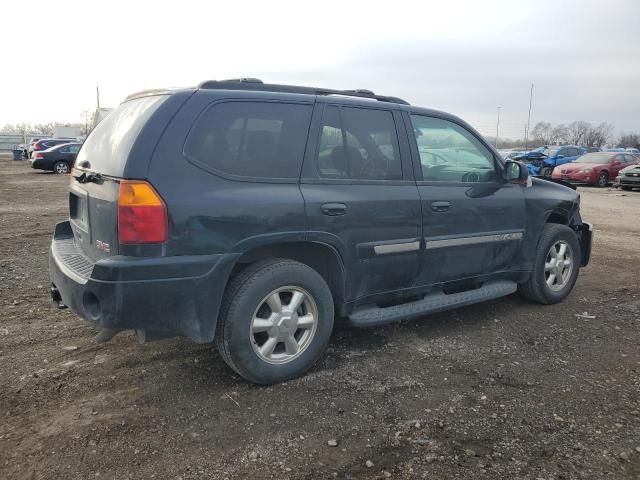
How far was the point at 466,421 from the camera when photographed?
3.06 meters

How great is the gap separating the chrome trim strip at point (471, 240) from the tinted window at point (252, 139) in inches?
A: 51.3

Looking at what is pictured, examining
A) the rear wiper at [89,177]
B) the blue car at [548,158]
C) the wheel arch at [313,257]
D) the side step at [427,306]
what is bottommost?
the side step at [427,306]

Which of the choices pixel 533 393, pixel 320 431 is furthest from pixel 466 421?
pixel 320 431

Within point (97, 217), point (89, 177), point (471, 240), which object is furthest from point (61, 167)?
point (471, 240)

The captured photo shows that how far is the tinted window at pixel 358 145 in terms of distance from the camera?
366 centimetres

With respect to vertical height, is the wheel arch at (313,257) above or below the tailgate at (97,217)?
below

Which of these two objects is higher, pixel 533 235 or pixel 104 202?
pixel 104 202

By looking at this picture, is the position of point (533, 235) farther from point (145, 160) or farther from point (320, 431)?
point (145, 160)

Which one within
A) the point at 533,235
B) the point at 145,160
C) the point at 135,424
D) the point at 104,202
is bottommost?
the point at 135,424

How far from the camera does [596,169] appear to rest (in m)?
21.7

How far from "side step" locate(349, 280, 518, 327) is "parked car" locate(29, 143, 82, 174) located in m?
24.0

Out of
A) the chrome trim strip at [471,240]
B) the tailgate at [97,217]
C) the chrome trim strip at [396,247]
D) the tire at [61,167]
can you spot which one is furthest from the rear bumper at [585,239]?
the tire at [61,167]

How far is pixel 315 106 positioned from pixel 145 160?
49.9 inches

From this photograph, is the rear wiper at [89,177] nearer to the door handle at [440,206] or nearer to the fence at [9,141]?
the door handle at [440,206]
